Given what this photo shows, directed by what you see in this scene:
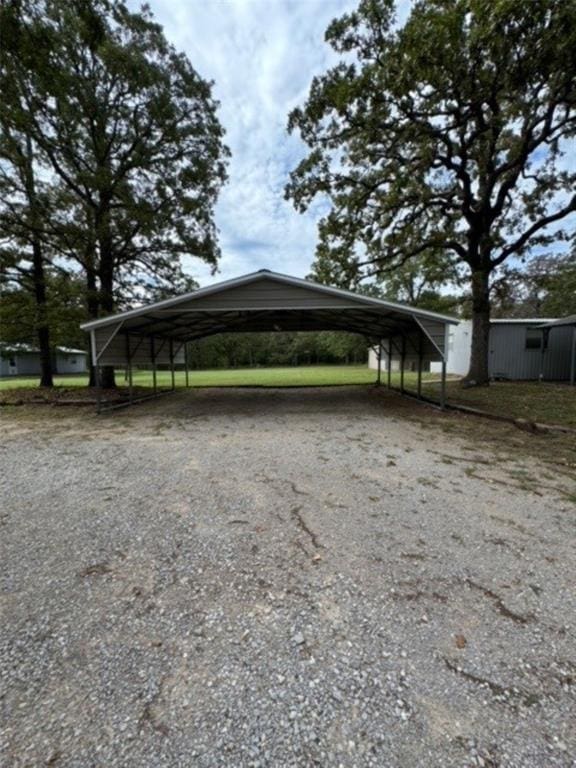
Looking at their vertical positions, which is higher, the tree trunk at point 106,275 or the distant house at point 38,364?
the tree trunk at point 106,275

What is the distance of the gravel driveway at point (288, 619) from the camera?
131cm

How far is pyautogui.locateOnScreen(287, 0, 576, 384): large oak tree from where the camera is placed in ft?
24.4

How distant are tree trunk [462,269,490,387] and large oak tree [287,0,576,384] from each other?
0.13 ft

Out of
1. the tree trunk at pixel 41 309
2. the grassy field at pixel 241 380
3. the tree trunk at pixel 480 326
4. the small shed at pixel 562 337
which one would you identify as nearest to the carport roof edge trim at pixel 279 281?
the tree trunk at pixel 41 309

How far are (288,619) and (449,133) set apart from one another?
13887 mm

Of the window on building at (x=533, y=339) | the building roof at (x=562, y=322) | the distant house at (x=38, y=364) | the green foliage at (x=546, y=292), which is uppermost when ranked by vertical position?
the green foliage at (x=546, y=292)

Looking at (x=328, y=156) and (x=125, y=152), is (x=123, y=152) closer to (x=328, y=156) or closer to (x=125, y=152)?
(x=125, y=152)

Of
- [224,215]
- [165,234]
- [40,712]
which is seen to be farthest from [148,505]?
[224,215]

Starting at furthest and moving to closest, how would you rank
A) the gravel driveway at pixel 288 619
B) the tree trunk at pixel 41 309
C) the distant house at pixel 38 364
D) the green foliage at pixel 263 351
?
the green foliage at pixel 263 351 < the distant house at pixel 38 364 < the tree trunk at pixel 41 309 < the gravel driveway at pixel 288 619

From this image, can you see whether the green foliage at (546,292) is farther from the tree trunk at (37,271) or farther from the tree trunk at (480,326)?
the tree trunk at (37,271)

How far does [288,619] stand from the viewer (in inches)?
75.7

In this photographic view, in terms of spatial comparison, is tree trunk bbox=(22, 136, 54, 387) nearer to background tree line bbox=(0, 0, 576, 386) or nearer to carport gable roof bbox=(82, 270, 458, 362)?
background tree line bbox=(0, 0, 576, 386)

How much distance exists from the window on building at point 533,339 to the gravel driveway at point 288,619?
14.9 metres

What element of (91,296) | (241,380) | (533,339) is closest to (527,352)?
(533,339)
